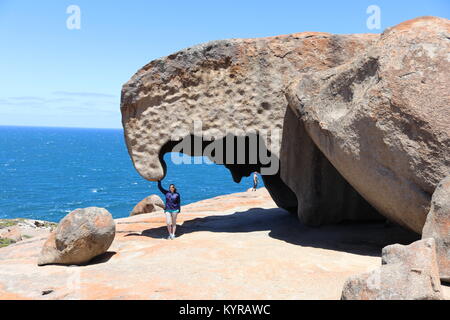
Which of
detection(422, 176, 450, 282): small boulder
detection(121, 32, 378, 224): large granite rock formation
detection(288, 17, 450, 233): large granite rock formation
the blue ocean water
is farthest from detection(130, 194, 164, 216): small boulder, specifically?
the blue ocean water

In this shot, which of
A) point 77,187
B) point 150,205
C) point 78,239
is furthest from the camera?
point 77,187

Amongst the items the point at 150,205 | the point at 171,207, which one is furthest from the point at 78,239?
the point at 150,205

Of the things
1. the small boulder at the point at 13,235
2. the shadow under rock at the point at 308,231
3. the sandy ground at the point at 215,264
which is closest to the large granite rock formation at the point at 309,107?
the shadow under rock at the point at 308,231

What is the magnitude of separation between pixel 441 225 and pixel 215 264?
3929 mm

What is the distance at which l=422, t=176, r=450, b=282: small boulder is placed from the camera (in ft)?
22.9

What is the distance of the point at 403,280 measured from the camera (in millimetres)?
5770

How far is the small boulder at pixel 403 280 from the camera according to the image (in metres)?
5.61

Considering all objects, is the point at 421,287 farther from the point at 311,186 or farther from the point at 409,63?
the point at 311,186

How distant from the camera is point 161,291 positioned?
697 centimetres

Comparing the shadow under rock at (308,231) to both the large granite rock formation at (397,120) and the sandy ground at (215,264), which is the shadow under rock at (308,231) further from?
the large granite rock formation at (397,120)

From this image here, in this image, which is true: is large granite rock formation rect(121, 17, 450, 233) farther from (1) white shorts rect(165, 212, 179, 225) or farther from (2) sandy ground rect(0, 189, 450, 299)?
(1) white shorts rect(165, 212, 179, 225)

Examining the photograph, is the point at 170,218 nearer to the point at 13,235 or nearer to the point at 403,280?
the point at 403,280

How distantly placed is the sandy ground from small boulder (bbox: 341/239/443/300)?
820 mm
